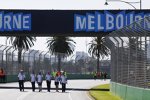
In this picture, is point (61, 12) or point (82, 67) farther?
point (82, 67)

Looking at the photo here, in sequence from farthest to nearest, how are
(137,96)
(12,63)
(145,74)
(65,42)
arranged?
(65,42) < (12,63) < (137,96) < (145,74)

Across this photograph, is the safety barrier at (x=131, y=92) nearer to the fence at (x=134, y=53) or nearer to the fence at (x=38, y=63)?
the fence at (x=134, y=53)

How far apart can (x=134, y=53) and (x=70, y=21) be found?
56.0ft

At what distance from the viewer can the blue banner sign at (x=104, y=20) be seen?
3806cm

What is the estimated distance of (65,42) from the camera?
349 ft

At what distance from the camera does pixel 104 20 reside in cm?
3822

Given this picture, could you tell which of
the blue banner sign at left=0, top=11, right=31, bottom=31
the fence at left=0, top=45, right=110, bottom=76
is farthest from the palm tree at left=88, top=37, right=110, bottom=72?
the blue banner sign at left=0, top=11, right=31, bottom=31

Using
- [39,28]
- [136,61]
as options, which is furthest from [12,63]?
[136,61]

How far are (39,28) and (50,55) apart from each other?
→ 1302 inches

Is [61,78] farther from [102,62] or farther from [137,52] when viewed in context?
[102,62]

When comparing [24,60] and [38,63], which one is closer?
[24,60]

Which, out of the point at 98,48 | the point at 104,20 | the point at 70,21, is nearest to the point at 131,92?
the point at 70,21

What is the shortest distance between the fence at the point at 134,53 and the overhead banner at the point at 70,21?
10463 millimetres

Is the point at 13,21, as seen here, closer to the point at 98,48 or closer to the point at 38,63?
the point at 38,63
